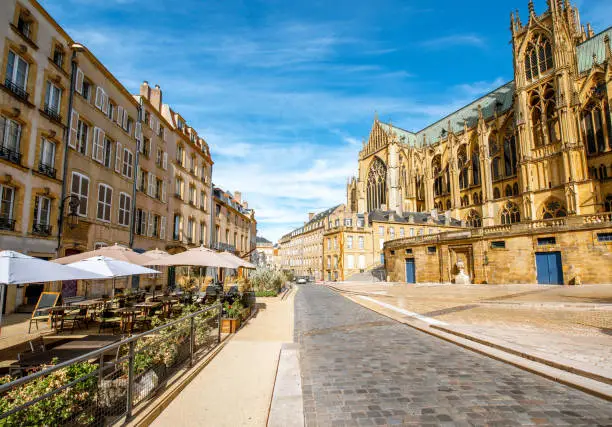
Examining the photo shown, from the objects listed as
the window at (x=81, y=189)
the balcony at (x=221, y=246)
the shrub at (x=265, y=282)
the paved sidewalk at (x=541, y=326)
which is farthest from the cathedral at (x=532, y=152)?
the window at (x=81, y=189)

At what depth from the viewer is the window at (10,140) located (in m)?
11.6

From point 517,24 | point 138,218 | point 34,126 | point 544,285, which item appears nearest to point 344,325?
point 34,126

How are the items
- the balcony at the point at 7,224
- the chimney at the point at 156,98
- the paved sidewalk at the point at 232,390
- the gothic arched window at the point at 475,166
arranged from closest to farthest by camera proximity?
the paved sidewalk at the point at 232,390 → the balcony at the point at 7,224 → the chimney at the point at 156,98 → the gothic arched window at the point at 475,166

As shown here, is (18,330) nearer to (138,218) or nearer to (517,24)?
(138,218)

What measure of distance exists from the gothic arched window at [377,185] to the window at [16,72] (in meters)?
50.4

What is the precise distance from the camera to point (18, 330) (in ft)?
28.0

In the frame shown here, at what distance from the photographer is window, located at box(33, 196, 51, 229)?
1274 centimetres

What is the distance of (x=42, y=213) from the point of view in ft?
43.0

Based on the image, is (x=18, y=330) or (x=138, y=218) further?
(x=138, y=218)

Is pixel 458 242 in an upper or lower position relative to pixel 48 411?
upper

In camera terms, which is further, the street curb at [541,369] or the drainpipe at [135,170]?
the drainpipe at [135,170]

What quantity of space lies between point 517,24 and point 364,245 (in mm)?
34690

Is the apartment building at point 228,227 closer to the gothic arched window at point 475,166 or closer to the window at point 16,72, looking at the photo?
the window at point 16,72

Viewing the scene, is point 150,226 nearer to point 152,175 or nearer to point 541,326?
point 152,175
